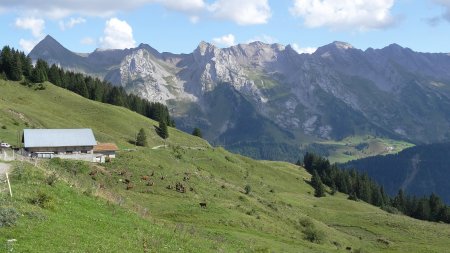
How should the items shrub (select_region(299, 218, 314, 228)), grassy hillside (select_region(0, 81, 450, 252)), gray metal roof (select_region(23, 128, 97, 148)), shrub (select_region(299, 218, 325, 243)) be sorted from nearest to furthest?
grassy hillside (select_region(0, 81, 450, 252))
shrub (select_region(299, 218, 325, 243))
shrub (select_region(299, 218, 314, 228))
gray metal roof (select_region(23, 128, 97, 148))

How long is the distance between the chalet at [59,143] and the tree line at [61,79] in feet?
233

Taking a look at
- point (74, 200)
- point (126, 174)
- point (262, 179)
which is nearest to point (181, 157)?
point (262, 179)

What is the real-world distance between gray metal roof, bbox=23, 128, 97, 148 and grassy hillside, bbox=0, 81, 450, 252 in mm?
7679

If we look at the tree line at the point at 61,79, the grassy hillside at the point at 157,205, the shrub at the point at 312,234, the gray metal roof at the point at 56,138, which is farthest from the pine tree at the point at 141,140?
the shrub at the point at 312,234

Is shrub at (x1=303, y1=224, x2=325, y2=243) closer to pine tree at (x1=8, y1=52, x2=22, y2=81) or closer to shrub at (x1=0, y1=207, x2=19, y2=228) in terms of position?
shrub at (x1=0, y1=207, x2=19, y2=228)

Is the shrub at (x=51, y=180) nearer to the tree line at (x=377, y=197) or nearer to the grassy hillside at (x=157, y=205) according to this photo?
the grassy hillside at (x=157, y=205)

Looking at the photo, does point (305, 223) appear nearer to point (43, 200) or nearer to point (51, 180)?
point (51, 180)

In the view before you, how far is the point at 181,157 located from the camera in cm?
11938

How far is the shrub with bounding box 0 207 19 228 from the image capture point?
24828mm

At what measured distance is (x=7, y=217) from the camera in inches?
987

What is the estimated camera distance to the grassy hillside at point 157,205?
28.6 m

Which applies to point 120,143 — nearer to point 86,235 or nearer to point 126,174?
point 126,174

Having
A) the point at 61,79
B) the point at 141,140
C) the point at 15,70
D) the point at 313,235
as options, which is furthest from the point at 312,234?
the point at 61,79

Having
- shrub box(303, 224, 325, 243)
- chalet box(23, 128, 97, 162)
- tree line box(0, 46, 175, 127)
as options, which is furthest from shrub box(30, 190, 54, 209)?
tree line box(0, 46, 175, 127)
